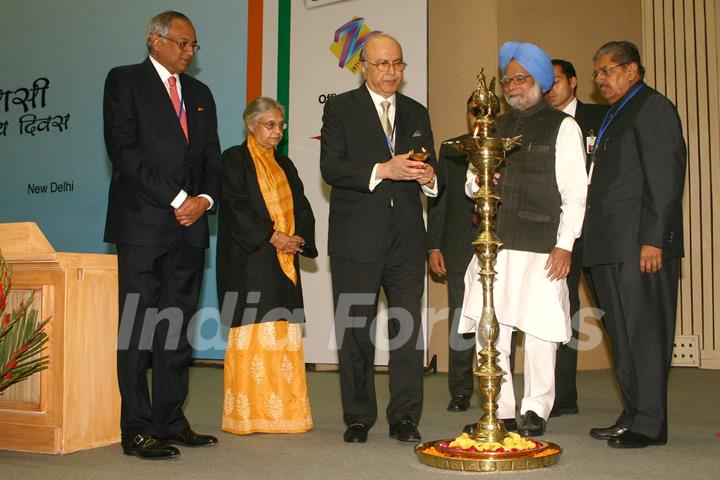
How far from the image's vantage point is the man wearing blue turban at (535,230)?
3605 millimetres

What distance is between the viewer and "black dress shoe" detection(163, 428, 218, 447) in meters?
3.63

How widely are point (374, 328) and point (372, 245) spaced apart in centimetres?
39

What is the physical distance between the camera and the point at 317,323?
7.35 meters

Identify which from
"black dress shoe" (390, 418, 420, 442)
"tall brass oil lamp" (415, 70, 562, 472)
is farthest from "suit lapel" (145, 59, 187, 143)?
"black dress shoe" (390, 418, 420, 442)

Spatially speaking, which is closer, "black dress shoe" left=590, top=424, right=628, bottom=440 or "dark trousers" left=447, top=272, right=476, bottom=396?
"black dress shoe" left=590, top=424, right=628, bottom=440

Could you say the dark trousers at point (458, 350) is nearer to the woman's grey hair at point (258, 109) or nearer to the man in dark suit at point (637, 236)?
the man in dark suit at point (637, 236)

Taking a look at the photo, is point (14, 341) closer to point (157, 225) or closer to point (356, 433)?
point (157, 225)

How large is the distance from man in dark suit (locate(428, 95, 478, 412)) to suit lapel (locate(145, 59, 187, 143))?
1.76 m

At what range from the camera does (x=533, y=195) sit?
3674 mm

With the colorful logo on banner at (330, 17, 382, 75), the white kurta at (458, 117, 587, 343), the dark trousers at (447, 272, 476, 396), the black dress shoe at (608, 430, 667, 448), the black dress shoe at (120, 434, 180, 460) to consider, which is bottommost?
the black dress shoe at (120, 434, 180, 460)

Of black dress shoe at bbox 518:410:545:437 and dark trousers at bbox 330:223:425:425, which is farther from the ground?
dark trousers at bbox 330:223:425:425

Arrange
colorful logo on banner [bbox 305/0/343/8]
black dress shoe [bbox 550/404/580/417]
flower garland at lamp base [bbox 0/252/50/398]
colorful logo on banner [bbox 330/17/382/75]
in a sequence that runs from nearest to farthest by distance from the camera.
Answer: flower garland at lamp base [bbox 0/252/50/398] < black dress shoe [bbox 550/404/580/417] < colorful logo on banner [bbox 330/17/382/75] < colorful logo on banner [bbox 305/0/343/8]

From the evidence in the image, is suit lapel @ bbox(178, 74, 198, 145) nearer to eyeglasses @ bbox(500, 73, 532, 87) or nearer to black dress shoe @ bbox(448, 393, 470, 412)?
eyeglasses @ bbox(500, 73, 532, 87)

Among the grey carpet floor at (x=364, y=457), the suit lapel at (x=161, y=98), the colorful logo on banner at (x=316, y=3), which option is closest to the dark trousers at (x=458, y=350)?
the grey carpet floor at (x=364, y=457)
